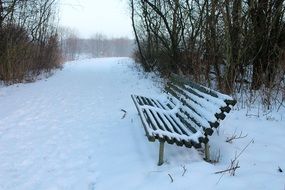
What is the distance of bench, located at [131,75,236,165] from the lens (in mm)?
4371

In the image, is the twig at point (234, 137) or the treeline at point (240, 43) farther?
the treeline at point (240, 43)

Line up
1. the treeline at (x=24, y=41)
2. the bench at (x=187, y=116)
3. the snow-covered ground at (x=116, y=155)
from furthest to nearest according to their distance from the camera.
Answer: the treeline at (x=24, y=41) → the bench at (x=187, y=116) → the snow-covered ground at (x=116, y=155)

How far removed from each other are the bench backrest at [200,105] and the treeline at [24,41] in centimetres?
867

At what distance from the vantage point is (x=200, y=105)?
521 centimetres

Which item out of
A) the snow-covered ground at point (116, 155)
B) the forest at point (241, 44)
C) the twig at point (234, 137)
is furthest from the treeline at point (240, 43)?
Result: the twig at point (234, 137)

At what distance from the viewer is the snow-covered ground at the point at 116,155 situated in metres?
3.98

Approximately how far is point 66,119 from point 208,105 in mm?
3667

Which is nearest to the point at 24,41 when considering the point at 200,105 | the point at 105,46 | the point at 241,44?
the point at 241,44

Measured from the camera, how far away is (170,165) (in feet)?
14.5

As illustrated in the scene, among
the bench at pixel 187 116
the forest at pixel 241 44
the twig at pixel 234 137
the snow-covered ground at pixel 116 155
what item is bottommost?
the snow-covered ground at pixel 116 155

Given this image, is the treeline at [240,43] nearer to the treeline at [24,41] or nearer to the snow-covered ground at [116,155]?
the snow-covered ground at [116,155]

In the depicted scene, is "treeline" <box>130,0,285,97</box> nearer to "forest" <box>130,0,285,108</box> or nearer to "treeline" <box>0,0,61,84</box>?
"forest" <box>130,0,285,108</box>

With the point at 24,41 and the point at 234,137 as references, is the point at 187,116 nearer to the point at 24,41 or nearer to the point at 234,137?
the point at 234,137

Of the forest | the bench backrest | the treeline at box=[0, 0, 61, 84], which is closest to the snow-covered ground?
the bench backrest
